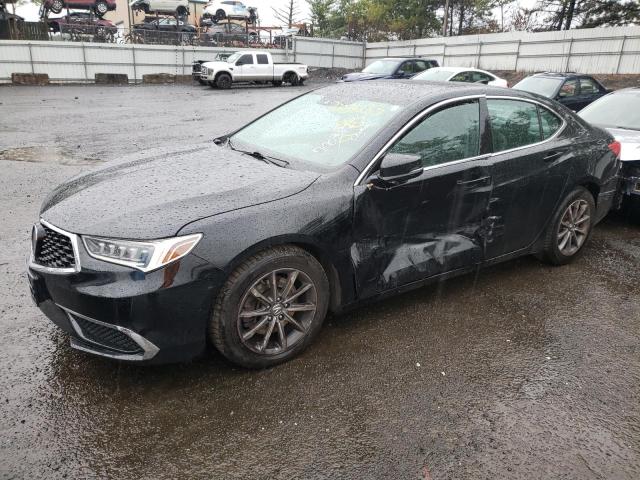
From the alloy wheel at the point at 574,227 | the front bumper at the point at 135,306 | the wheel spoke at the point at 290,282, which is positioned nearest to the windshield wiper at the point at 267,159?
the wheel spoke at the point at 290,282

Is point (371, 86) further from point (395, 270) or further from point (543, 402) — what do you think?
point (543, 402)

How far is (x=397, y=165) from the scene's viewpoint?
3145 millimetres

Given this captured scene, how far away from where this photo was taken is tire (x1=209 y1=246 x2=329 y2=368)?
9.03ft

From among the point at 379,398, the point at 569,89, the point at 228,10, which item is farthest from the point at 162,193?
the point at 228,10

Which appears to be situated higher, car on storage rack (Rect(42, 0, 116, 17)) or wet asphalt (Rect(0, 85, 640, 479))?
car on storage rack (Rect(42, 0, 116, 17))

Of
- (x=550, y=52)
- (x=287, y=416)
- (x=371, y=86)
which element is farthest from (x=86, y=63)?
(x=287, y=416)

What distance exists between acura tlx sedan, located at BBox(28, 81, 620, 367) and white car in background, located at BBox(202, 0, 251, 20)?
1573 inches

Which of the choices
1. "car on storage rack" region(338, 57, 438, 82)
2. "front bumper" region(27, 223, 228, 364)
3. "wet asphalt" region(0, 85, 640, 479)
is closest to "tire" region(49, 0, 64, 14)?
"car on storage rack" region(338, 57, 438, 82)

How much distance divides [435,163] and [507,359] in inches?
54.3

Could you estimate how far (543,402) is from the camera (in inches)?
110

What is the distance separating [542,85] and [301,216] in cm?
1113

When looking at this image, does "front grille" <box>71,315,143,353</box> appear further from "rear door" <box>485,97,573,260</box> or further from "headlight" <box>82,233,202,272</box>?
"rear door" <box>485,97,573,260</box>

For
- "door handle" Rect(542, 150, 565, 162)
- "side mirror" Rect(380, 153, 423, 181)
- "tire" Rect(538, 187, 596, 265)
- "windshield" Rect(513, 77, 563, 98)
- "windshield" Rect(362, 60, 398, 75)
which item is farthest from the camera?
"windshield" Rect(362, 60, 398, 75)

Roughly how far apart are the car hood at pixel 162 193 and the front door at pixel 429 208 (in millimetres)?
495
